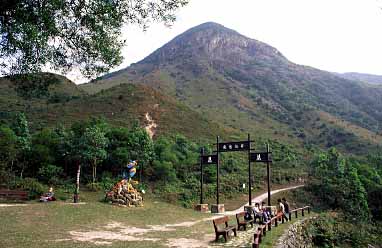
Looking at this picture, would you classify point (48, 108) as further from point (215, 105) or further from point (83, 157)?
point (215, 105)

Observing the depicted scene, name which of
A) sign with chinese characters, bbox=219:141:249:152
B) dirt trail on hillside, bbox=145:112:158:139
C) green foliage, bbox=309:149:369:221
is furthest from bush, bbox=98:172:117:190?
green foliage, bbox=309:149:369:221

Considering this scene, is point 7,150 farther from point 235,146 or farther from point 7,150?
point 235,146

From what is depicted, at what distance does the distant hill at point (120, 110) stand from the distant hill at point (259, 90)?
944 cm

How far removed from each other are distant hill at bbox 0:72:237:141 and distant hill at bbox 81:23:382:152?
31.0 feet

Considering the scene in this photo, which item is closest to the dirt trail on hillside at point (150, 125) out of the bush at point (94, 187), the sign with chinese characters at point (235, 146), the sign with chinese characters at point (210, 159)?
the bush at point (94, 187)

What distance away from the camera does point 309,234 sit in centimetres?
1550

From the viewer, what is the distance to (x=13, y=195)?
748 inches

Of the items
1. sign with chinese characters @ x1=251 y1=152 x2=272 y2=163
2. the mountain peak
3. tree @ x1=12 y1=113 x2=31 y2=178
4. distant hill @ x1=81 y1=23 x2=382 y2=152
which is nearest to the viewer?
sign with chinese characters @ x1=251 y1=152 x2=272 y2=163

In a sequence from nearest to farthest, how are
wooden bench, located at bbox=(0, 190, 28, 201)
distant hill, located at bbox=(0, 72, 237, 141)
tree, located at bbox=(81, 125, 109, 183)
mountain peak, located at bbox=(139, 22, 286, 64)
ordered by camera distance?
wooden bench, located at bbox=(0, 190, 28, 201)
tree, located at bbox=(81, 125, 109, 183)
distant hill, located at bbox=(0, 72, 237, 141)
mountain peak, located at bbox=(139, 22, 286, 64)

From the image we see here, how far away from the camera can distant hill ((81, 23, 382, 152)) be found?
72.3 m

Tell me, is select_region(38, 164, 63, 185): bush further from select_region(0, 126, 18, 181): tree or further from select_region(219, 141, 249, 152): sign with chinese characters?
select_region(219, 141, 249, 152): sign with chinese characters

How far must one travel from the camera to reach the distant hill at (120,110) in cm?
4747

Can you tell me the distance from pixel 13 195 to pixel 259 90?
301ft

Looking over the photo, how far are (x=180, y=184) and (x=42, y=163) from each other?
40.5 ft
